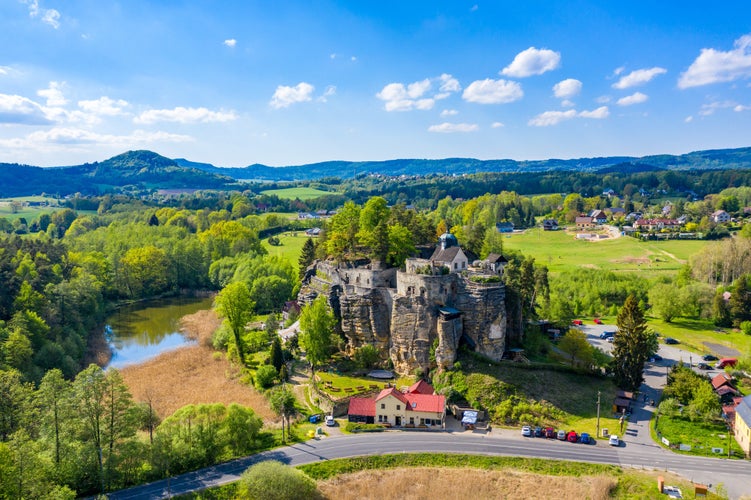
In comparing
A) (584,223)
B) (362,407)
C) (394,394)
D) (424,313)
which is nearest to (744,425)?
(424,313)

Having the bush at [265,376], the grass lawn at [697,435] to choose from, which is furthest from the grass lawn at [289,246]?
the grass lawn at [697,435]

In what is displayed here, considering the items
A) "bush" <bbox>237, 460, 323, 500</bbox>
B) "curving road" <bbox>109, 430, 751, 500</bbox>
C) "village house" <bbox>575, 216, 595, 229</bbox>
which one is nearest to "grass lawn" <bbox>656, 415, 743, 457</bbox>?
"curving road" <bbox>109, 430, 751, 500</bbox>

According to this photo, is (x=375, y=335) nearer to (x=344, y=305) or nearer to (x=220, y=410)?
(x=344, y=305)

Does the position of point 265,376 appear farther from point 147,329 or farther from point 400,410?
point 147,329

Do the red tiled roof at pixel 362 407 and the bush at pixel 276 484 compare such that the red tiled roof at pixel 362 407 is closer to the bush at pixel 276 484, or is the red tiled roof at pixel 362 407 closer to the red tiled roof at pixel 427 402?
the red tiled roof at pixel 427 402

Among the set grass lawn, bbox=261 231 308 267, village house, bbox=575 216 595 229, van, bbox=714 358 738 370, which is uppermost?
village house, bbox=575 216 595 229

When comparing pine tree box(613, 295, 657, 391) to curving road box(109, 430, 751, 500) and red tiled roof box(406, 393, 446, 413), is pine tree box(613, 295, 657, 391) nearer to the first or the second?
curving road box(109, 430, 751, 500)
